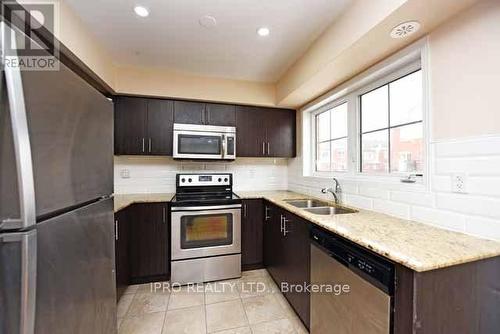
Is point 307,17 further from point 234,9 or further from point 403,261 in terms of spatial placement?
point 403,261

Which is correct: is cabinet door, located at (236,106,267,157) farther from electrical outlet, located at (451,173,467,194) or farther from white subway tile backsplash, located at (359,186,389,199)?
electrical outlet, located at (451,173,467,194)

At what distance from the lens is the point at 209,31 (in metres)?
1.78

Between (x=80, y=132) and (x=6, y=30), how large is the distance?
1.37ft

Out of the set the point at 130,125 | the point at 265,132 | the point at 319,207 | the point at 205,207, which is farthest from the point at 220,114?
the point at 319,207

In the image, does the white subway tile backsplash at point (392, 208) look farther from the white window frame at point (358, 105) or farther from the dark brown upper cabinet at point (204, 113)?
the dark brown upper cabinet at point (204, 113)

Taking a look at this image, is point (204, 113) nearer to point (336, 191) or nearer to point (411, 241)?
point (336, 191)

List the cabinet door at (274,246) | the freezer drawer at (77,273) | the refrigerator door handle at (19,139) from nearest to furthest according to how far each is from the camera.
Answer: the refrigerator door handle at (19,139)
the freezer drawer at (77,273)
the cabinet door at (274,246)

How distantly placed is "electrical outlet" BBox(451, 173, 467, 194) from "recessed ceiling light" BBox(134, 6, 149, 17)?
7.30 ft

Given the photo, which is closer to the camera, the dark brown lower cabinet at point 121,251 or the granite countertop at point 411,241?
the granite countertop at point 411,241

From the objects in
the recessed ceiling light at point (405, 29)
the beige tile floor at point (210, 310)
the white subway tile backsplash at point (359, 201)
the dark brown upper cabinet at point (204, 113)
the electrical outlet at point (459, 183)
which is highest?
the recessed ceiling light at point (405, 29)

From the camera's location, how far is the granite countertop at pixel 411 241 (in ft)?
2.78

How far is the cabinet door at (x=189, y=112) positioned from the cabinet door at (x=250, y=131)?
0.48 meters

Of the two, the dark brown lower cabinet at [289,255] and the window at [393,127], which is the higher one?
the window at [393,127]

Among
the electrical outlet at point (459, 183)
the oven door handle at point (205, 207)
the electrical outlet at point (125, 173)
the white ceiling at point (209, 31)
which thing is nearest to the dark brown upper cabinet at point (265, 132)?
the white ceiling at point (209, 31)
